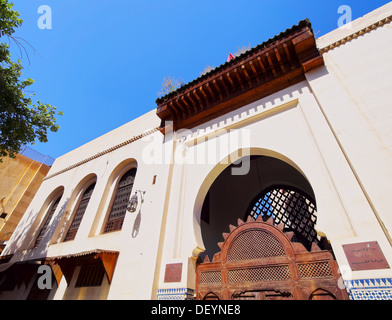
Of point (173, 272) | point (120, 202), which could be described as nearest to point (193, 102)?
point (120, 202)

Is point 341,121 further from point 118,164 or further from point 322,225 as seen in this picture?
point 118,164

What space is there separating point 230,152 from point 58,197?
313 inches

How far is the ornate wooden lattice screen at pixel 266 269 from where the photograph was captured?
2896mm

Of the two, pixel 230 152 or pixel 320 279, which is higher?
pixel 230 152

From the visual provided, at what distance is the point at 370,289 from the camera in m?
2.38

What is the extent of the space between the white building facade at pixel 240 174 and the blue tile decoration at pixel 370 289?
1 centimetres

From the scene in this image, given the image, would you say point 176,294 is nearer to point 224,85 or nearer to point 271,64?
point 224,85

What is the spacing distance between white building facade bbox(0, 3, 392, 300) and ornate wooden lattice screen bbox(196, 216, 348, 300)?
0.69 ft

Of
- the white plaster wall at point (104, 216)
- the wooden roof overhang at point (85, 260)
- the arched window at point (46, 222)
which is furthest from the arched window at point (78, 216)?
the arched window at point (46, 222)

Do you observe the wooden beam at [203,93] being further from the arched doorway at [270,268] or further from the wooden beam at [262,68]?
the arched doorway at [270,268]

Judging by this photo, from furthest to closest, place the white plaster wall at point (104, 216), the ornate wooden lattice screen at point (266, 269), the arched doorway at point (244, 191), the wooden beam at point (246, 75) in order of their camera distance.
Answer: the arched doorway at point (244, 191) < the wooden beam at point (246, 75) < the white plaster wall at point (104, 216) < the ornate wooden lattice screen at point (266, 269)

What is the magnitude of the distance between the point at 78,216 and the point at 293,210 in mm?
6926

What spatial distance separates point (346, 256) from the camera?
8.61 ft
